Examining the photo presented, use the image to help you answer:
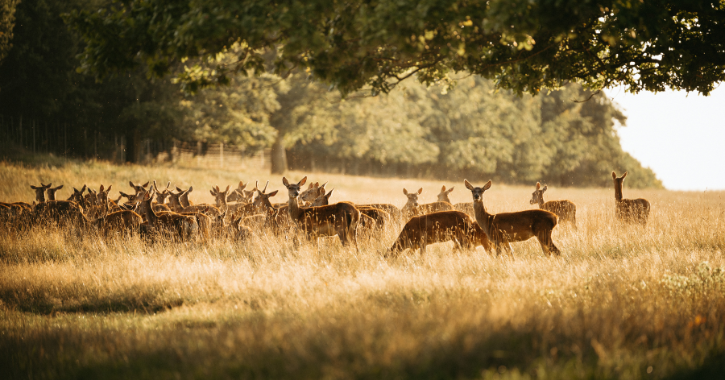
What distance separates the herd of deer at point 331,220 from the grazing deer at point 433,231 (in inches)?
0.7

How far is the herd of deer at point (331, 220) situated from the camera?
30.6 feet

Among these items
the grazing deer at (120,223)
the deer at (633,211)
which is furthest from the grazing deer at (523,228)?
the grazing deer at (120,223)

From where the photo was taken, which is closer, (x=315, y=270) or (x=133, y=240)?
(x=315, y=270)

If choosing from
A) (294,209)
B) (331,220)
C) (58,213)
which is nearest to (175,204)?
(58,213)

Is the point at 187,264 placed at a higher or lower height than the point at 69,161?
lower

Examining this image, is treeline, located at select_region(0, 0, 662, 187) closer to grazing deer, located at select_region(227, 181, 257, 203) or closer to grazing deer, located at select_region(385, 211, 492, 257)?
grazing deer, located at select_region(385, 211, 492, 257)

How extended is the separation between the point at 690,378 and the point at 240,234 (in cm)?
882

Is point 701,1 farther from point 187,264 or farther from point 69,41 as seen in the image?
point 69,41

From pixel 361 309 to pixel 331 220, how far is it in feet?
15.4

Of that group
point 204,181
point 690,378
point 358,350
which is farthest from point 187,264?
point 204,181

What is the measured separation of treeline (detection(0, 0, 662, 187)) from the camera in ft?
99.6

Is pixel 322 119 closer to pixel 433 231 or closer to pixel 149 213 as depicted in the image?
pixel 149 213

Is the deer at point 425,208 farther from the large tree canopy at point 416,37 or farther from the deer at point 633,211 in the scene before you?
the large tree canopy at point 416,37

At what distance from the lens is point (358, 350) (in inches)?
163
